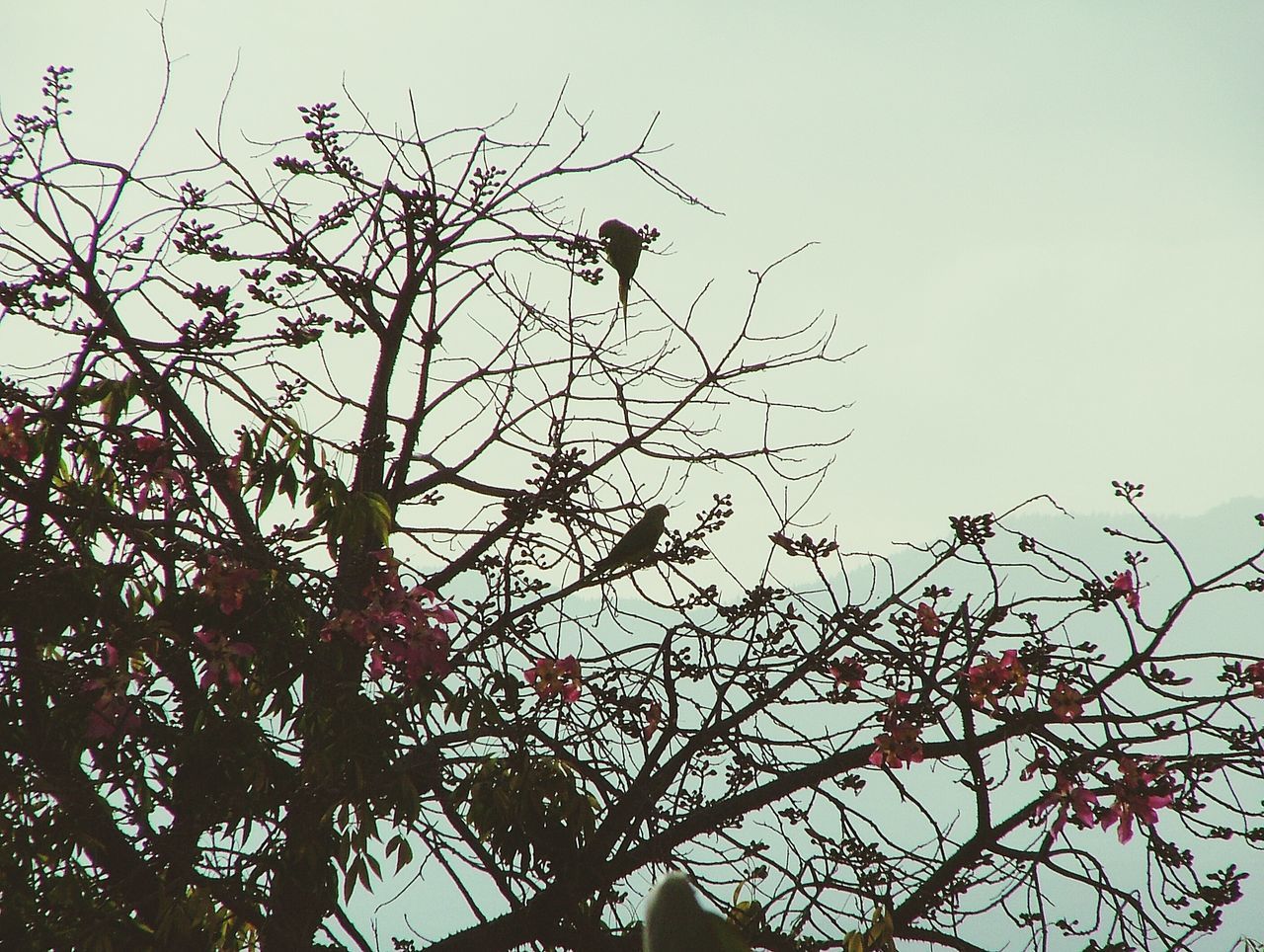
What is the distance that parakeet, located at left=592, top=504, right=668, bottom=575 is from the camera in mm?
2635

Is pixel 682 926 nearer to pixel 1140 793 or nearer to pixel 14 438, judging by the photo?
pixel 1140 793

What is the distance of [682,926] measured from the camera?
804mm

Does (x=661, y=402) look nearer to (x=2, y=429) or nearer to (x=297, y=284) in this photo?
(x=297, y=284)

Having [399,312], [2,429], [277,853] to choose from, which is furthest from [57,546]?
[399,312]

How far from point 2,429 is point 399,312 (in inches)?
43.9

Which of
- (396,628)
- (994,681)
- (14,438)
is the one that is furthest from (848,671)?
(14,438)

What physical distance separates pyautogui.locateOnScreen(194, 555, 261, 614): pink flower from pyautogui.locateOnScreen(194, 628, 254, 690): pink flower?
0.08 m

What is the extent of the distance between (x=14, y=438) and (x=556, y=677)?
1314 millimetres

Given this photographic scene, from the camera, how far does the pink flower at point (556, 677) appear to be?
2451 millimetres

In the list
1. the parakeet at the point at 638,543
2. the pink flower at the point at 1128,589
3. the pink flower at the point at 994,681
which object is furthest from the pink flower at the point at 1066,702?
the parakeet at the point at 638,543

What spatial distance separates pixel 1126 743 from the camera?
2.24 metres

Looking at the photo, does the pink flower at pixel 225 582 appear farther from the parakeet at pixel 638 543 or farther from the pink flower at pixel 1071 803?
the pink flower at pixel 1071 803

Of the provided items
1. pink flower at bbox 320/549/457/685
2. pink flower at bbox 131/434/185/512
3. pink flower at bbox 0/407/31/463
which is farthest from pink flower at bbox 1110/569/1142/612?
pink flower at bbox 0/407/31/463

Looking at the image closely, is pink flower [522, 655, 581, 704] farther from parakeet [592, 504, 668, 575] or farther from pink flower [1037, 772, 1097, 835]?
pink flower [1037, 772, 1097, 835]
